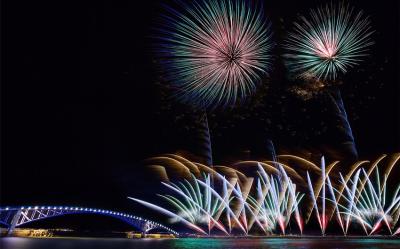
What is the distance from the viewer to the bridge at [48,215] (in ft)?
279

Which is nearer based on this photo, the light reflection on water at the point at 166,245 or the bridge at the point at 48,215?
the light reflection on water at the point at 166,245

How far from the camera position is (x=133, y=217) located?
11694cm

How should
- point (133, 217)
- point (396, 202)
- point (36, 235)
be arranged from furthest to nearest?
point (133, 217) → point (36, 235) → point (396, 202)

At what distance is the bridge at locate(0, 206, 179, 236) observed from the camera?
8512 centimetres

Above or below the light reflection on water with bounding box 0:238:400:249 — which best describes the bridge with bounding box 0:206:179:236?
above

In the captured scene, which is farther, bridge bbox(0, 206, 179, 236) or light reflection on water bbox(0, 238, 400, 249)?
bridge bbox(0, 206, 179, 236)

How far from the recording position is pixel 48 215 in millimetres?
94500

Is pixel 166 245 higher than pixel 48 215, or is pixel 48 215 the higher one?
pixel 48 215

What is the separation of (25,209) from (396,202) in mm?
68396

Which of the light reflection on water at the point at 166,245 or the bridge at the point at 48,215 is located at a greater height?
the bridge at the point at 48,215

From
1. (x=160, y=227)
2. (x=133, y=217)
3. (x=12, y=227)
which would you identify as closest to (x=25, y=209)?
(x=12, y=227)

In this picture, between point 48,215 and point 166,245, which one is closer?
point 166,245

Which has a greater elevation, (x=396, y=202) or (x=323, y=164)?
(x=323, y=164)

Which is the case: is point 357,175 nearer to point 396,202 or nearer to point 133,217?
point 396,202
